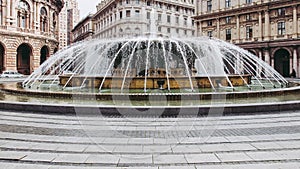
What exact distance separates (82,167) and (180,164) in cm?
179

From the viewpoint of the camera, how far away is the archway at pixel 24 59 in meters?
45.7

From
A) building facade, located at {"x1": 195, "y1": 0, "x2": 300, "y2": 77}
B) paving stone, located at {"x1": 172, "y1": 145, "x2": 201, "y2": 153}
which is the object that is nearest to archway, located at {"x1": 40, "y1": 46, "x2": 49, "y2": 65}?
building facade, located at {"x1": 195, "y1": 0, "x2": 300, "y2": 77}

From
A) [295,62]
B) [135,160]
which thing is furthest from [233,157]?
[295,62]

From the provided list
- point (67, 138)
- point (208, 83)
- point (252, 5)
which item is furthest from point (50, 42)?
point (67, 138)

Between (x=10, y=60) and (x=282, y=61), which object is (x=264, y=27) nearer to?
(x=282, y=61)

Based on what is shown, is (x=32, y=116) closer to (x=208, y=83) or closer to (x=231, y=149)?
(x=231, y=149)

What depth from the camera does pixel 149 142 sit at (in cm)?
604

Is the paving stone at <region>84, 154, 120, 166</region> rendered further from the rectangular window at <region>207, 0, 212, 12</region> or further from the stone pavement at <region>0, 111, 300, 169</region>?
the rectangular window at <region>207, 0, 212, 12</region>

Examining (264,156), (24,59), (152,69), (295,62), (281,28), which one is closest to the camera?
(264,156)

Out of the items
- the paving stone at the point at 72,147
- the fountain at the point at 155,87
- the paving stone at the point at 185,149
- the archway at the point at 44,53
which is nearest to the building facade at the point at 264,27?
the fountain at the point at 155,87

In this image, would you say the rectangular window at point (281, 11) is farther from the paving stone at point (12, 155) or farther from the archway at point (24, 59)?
the paving stone at point (12, 155)

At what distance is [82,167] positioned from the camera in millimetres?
4590

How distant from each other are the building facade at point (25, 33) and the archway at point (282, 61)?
40.9 metres

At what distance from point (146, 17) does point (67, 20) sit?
115272 mm
